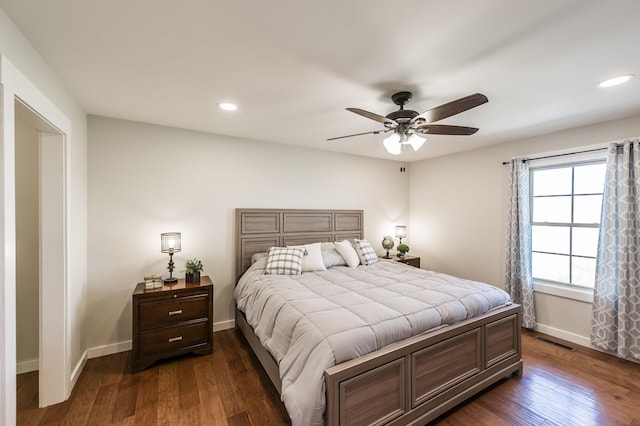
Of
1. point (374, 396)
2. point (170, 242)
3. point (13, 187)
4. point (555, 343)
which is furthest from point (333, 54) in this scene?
point (555, 343)

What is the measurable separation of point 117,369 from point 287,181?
279 centimetres

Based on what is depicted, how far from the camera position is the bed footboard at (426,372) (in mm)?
1546

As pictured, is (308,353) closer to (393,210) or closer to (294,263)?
(294,263)

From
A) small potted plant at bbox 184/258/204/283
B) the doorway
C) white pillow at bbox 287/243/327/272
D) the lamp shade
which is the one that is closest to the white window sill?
white pillow at bbox 287/243/327/272

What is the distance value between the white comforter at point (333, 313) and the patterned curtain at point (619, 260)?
131cm

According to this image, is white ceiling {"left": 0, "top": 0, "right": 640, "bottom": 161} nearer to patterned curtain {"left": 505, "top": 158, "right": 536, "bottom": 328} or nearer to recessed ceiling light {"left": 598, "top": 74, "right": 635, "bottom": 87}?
recessed ceiling light {"left": 598, "top": 74, "right": 635, "bottom": 87}

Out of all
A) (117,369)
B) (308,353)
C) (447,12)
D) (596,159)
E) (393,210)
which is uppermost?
(447,12)

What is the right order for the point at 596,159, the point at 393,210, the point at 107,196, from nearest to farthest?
the point at 107,196 < the point at 596,159 < the point at 393,210

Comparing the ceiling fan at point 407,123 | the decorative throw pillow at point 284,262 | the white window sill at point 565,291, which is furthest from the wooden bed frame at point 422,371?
the ceiling fan at point 407,123

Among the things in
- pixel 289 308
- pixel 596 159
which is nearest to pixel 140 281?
pixel 289 308

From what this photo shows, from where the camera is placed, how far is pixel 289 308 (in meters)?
2.09

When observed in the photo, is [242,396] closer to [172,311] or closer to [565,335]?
[172,311]

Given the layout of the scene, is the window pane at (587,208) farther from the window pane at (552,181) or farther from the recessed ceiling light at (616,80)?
the recessed ceiling light at (616,80)

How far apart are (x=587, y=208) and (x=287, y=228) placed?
12.2 ft
